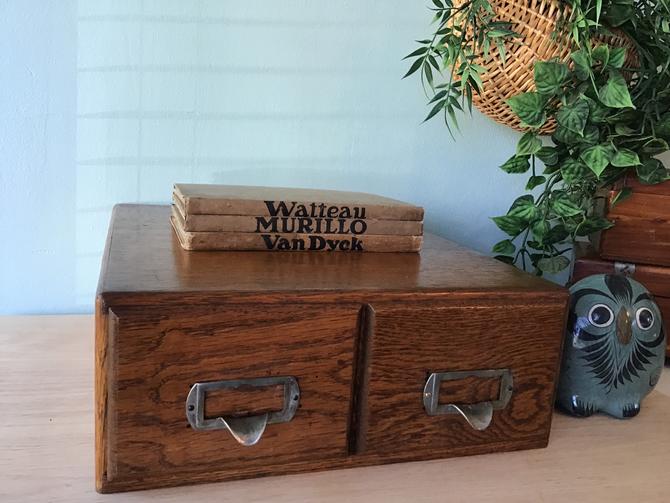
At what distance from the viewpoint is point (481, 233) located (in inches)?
43.7

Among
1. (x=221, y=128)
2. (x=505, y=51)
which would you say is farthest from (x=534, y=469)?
(x=221, y=128)

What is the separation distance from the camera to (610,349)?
28.5 inches

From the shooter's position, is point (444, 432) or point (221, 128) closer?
point (444, 432)

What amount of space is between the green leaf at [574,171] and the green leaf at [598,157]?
27 mm

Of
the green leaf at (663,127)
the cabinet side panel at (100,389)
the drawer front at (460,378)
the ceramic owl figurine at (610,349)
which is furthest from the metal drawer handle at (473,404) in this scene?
the green leaf at (663,127)

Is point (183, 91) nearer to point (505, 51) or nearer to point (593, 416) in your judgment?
point (505, 51)

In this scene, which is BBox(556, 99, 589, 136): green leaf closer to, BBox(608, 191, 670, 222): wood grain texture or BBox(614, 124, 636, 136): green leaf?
BBox(614, 124, 636, 136): green leaf

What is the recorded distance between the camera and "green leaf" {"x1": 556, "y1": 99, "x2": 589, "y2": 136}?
77 cm

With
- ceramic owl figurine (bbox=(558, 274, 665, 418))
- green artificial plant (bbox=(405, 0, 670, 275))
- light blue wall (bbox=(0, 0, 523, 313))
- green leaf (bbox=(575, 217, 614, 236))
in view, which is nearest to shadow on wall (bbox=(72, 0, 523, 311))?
light blue wall (bbox=(0, 0, 523, 313))

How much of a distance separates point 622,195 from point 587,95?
0.59 feet

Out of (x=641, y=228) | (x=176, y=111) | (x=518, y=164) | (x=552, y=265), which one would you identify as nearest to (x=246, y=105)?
(x=176, y=111)

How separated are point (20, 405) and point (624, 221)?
82cm

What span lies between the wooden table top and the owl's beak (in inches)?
4.0

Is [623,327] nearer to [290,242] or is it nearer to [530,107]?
[530,107]
